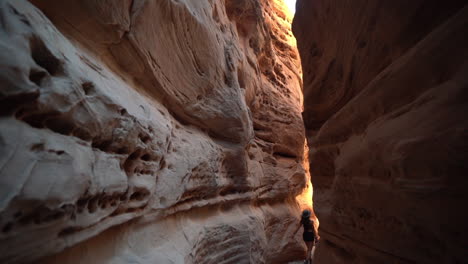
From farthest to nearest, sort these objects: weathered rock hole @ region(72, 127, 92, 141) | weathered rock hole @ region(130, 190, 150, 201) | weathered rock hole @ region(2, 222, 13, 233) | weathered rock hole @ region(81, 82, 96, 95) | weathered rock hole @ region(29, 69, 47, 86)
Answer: weathered rock hole @ region(130, 190, 150, 201) → weathered rock hole @ region(81, 82, 96, 95) → weathered rock hole @ region(72, 127, 92, 141) → weathered rock hole @ region(29, 69, 47, 86) → weathered rock hole @ region(2, 222, 13, 233)

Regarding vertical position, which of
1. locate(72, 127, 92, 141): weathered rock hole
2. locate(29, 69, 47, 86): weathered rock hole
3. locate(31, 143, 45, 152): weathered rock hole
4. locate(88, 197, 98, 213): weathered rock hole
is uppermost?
locate(29, 69, 47, 86): weathered rock hole

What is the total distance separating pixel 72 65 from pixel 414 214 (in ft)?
6.33

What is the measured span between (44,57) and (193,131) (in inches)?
73.9

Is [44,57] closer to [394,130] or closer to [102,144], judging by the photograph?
[102,144]

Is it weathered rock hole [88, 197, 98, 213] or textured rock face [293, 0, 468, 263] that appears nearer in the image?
textured rock face [293, 0, 468, 263]

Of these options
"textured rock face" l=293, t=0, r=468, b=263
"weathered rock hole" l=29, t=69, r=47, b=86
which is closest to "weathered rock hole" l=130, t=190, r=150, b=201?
"weathered rock hole" l=29, t=69, r=47, b=86

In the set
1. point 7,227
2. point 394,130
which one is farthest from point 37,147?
point 394,130

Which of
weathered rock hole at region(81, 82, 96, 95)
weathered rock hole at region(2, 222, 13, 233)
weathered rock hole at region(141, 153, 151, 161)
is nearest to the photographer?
weathered rock hole at region(2, 222, 13, 233)

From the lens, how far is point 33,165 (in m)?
0.90

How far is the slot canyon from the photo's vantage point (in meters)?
0.90

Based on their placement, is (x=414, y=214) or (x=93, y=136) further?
(x=93, y=136)

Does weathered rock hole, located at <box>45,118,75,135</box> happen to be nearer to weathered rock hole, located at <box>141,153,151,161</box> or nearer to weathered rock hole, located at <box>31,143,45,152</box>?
weathered rock hole, located at <box>31,143,45,152</box>

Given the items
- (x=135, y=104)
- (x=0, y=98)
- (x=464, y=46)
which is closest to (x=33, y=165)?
(x=0, y=98)

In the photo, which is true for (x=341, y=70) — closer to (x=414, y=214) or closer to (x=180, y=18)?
(x=414, y=214)
